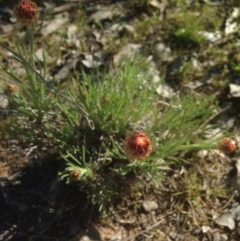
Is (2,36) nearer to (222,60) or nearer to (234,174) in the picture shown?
(222,60)

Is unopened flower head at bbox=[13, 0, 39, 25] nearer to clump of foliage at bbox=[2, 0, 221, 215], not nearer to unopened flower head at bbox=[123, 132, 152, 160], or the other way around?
clump of foliage at bbox=[2, 0, 221, 215]

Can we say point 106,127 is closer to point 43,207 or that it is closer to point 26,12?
point 43,207

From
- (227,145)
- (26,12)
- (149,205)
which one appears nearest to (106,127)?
(149,205)

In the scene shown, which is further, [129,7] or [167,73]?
[129,7]

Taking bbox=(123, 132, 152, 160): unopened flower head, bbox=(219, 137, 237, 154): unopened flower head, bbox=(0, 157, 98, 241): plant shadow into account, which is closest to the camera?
bbox=(123, 132, 152, 160): unopened flower head

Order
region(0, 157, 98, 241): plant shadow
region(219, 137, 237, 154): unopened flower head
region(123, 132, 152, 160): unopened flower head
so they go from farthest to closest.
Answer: region(0, 157, 98, 241): plant shadow
region(219, 137, 237, 154): unopened flower head
region(123, 132, 152, 160): unopened flower head

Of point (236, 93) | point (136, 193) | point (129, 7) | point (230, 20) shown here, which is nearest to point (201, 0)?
point (230, 20)

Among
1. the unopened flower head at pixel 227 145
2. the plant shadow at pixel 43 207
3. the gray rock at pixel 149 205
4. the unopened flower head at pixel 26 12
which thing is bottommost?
the gray rock at pixel 149 205

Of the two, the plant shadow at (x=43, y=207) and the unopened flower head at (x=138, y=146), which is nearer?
the unopened flower head at (x=138, y=146)

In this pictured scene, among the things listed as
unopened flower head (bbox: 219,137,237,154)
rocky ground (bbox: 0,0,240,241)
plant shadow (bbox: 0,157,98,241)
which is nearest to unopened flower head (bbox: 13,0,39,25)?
rocky ground (bbox: 0,0,240,241)

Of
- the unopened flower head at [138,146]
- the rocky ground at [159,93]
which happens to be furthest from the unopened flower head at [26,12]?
the unopened flower head at [138,146]

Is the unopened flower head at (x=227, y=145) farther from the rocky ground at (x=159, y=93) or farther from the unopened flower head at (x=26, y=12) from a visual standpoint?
the unopened flower head at (x=26, y=12)
